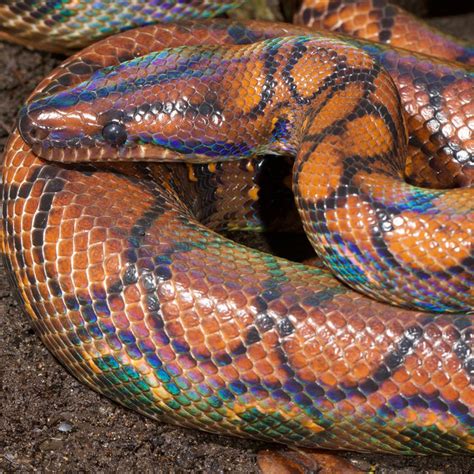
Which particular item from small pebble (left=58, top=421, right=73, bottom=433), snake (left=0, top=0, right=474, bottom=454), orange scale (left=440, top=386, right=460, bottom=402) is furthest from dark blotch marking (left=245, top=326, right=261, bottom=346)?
small pebble (left=58, top=421, right=73, bottom=433)

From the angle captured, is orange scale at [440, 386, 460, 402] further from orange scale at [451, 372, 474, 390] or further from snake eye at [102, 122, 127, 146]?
snake eye at [102, 122, 127, 146]

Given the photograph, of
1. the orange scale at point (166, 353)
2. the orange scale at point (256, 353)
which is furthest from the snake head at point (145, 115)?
the orange scale at point (256, 353)

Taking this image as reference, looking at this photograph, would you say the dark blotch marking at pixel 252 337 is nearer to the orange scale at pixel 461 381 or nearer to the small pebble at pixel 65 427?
the orange scale at pixel 461 381

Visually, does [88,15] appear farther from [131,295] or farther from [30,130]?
[131,295]

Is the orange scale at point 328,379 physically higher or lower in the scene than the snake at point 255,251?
lower

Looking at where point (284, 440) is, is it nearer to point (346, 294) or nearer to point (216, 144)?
point (346, 294)

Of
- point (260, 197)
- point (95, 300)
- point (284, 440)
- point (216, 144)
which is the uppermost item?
point (216, 144)

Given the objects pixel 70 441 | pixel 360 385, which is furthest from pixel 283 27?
pixel 70 441

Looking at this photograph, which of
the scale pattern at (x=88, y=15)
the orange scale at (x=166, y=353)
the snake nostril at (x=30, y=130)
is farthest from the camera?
the scale pattern at (x=88, y=15)
